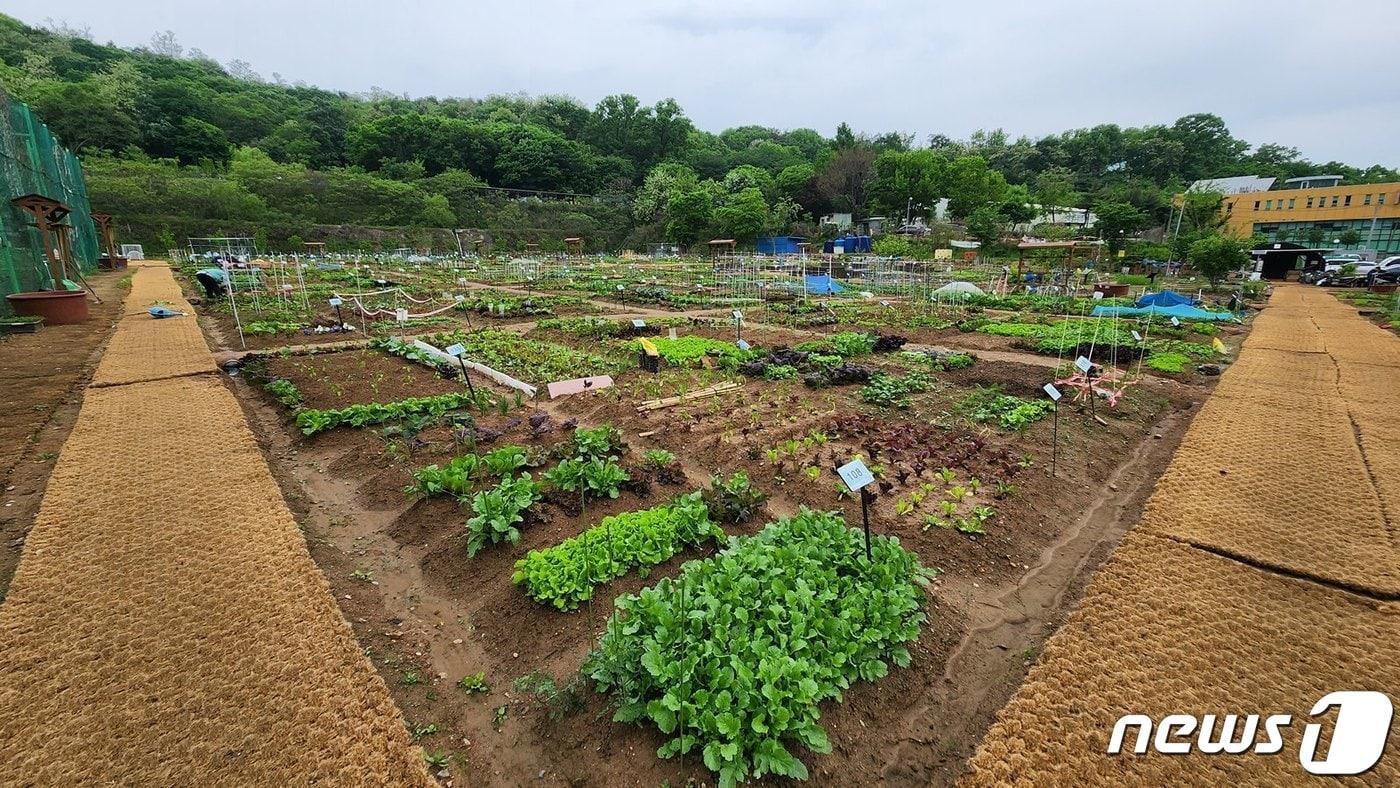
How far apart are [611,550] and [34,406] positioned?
9.67 metres

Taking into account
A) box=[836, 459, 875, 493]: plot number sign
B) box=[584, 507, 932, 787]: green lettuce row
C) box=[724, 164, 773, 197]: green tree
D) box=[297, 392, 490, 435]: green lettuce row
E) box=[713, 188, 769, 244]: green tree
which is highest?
box=[724, 164, 773, 197]: green tree

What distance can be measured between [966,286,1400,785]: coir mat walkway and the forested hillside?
42.2 m

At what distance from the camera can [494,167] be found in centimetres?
7625

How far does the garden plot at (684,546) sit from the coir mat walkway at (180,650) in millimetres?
412

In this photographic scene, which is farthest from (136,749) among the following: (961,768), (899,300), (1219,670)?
(899,300)

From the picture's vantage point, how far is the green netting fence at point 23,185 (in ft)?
47.1

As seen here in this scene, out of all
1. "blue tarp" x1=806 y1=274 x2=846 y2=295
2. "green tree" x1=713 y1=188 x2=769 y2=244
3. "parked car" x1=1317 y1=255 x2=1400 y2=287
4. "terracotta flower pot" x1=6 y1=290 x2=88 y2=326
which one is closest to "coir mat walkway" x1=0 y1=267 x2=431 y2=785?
"terracotta flower pot" x1=6 y1=290 x2=88 y2=326

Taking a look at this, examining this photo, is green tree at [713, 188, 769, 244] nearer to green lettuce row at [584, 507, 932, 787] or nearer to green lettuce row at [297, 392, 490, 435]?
green lettuce row at [297, 392, 490, 435]

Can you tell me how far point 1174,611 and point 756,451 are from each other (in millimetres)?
4230

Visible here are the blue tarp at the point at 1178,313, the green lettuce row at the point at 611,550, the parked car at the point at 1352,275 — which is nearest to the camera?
the green lettuce row at the point at 611,550

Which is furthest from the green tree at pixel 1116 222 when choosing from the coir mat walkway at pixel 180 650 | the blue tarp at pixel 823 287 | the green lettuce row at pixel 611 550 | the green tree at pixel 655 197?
the coir mat walkway at pixel 180 650

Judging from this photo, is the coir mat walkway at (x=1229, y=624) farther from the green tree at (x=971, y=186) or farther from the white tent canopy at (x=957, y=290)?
the green tree at (x=971, y=186)

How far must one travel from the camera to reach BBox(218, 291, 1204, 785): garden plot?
318 centimetres

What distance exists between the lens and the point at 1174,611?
3986 millimetres
